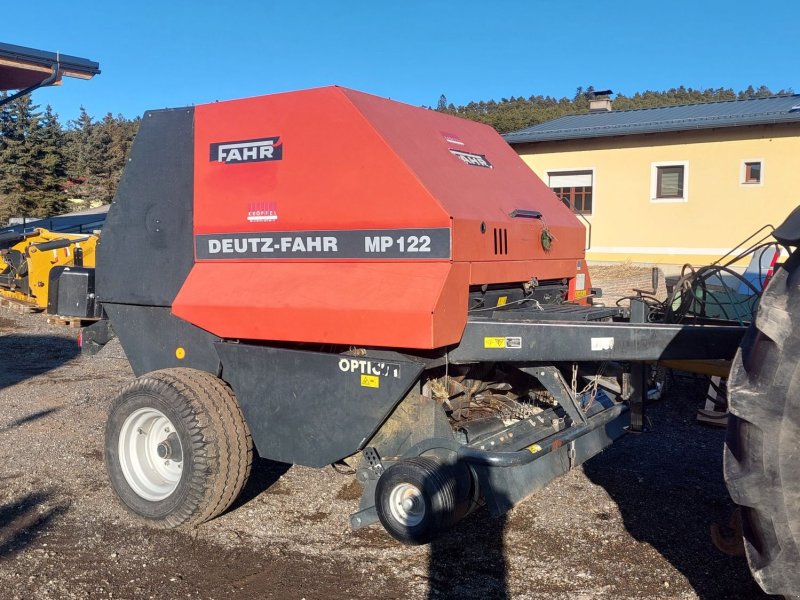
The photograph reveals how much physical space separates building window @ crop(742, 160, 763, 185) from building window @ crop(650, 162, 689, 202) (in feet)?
4.10

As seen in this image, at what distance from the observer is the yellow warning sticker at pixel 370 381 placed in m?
3.80

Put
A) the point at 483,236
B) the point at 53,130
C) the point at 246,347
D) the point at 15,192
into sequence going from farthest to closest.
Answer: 1. the point at 53,130
2. the point at 15,192
3. the point at 246,347
4. the point at 483,236

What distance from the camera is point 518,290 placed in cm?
442

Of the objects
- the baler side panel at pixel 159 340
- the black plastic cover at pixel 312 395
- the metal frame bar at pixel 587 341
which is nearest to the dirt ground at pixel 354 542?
the black plastic cover at pixel 312 395

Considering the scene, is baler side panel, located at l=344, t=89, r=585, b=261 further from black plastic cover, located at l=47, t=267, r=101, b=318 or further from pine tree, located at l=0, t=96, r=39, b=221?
pine tree, located at l=0, t=96, r=39, b=221

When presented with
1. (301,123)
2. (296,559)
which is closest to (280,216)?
(301,123)

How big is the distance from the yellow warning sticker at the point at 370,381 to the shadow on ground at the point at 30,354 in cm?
565

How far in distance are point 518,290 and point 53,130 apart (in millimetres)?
35734

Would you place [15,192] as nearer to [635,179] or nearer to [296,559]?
[635,179]

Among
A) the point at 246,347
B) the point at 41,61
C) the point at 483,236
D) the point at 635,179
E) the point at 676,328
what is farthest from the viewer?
the point at 635,179

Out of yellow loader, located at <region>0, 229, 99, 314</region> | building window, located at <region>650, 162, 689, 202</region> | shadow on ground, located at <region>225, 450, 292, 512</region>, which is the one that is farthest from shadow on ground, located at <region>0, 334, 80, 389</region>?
building window, located at <region>650, 162, 689, 202</region>

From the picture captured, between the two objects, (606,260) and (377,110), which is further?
(606,260)

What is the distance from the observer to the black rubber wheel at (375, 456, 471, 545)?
357cm

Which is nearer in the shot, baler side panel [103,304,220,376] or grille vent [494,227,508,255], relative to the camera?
grille vent [494,227,508,255]
